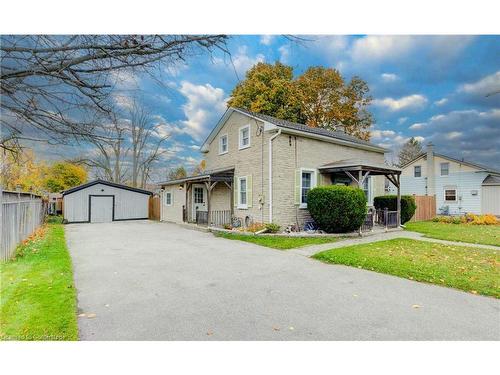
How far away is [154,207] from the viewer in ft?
61.8

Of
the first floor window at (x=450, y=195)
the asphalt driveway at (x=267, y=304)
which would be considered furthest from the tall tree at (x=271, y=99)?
the asphalt driveway at (x=267, y=304)

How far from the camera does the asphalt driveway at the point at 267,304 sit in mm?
2580

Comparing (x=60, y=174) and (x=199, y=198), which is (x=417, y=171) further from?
(x=60, y=174)

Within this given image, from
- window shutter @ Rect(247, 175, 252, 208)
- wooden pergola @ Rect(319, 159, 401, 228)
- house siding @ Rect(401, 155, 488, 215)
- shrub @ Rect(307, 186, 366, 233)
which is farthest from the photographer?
house siding @ Rect(401, 155, 488, 215)

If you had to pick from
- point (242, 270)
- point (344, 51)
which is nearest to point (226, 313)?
point (242, 270)

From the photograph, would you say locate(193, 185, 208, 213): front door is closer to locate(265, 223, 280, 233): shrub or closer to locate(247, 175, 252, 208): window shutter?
locate(247, 175, 252, 208): window shutter

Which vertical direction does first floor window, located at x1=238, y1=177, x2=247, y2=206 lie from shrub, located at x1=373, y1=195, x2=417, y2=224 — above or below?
above

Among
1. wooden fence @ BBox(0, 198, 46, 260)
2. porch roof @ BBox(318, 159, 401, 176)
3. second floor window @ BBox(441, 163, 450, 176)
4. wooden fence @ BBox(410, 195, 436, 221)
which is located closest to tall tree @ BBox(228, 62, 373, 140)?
wooden fence @ BBox(410, 195, 436, 221)

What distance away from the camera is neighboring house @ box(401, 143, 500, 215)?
57.4 ft

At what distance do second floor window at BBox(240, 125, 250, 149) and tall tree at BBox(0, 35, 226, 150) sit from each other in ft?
27.2

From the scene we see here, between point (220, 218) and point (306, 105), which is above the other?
point (306, 105)

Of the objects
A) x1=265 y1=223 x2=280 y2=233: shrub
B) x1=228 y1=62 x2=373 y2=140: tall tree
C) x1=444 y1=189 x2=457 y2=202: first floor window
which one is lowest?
x1=265 y1=223 x2=280 y2=233: shrub

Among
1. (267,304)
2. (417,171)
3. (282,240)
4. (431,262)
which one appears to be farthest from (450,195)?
(267,304)

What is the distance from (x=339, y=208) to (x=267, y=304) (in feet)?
19.3
